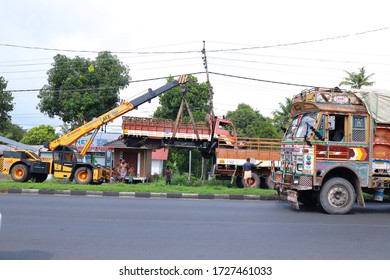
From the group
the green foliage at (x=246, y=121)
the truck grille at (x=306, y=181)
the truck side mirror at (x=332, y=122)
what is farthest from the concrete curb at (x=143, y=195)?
the green foliage at (x=246, y=121)

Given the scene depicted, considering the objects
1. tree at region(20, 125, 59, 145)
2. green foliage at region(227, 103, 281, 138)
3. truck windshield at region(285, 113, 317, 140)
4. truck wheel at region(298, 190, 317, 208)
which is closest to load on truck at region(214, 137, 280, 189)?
truck wheel at region(298, 190, 317, 208)

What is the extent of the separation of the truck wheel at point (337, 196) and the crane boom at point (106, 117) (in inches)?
420

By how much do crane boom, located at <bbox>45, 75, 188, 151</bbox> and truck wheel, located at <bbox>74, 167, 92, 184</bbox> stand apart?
3.63 feet

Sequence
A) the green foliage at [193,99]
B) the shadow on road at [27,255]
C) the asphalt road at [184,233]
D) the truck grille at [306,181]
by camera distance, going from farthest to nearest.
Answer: the green foliage at [193,99]
the truck grille at [306,181]
the asphalt road at [184,233]
the shadow on road at [27,255]

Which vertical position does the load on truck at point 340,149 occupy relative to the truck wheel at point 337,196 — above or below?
above

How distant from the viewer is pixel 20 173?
18312 millimetres

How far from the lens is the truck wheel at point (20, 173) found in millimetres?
18156

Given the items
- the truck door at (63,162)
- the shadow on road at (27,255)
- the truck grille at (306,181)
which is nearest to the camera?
the shadow on road at (27,255)

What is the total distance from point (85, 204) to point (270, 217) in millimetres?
5018

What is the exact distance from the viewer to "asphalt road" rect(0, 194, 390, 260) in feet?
18.0

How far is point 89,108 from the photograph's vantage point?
101 feet

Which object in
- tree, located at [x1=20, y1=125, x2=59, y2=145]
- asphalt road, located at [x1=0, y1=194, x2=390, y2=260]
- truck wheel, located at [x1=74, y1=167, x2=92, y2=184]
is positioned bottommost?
asphalt road, located at [x1=0, y1=194, x2=390, y2=260]

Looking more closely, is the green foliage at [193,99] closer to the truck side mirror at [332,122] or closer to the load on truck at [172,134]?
the load on truck at [172,134]

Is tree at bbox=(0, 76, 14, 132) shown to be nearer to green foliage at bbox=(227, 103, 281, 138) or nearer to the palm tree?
green foliage at bbox=(227, 103, 281, 138)
